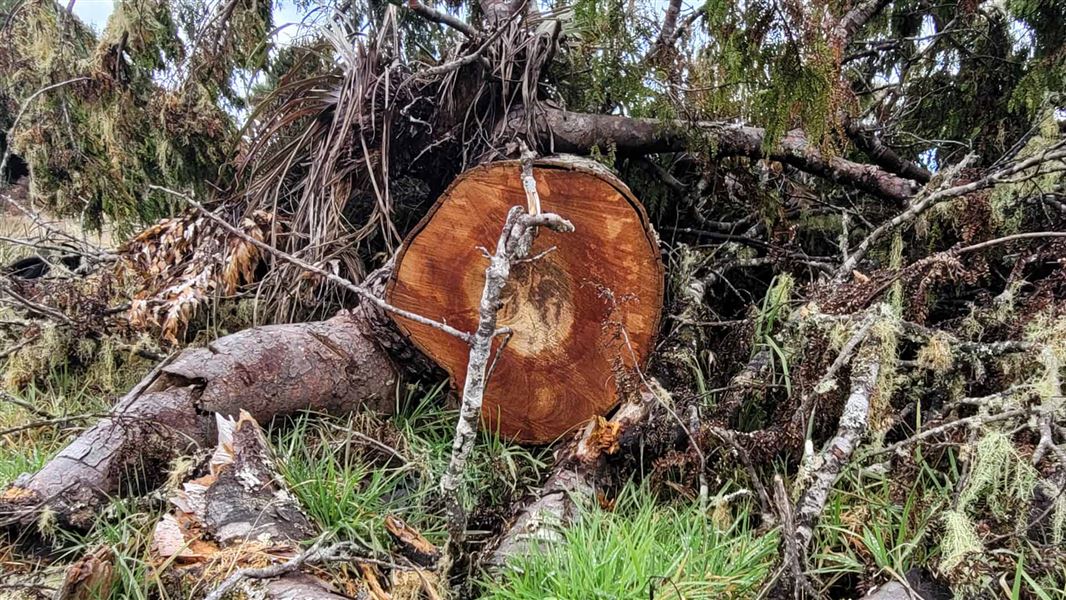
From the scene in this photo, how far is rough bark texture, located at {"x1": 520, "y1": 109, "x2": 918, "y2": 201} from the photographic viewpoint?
2.61 m

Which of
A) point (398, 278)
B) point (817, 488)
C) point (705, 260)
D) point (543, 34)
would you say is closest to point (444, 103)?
point (543, 34)

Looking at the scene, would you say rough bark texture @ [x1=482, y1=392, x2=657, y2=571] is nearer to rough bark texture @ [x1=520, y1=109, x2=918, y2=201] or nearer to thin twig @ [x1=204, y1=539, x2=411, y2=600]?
thin twig @ [x1=204, y1=539, x2=411, y2=600]

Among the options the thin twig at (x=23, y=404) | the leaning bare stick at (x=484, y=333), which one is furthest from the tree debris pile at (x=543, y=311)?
the thin twig at (x=23, y=404)

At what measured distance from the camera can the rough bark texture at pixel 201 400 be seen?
1748mm

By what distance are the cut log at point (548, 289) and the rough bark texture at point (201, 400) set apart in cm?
27

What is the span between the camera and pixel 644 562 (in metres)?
1.53

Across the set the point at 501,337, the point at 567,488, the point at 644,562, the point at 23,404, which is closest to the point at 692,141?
the point at 501,337

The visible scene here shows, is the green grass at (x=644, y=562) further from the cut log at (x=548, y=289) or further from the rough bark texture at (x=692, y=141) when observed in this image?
the rough bark texture at (x=692, y=141)

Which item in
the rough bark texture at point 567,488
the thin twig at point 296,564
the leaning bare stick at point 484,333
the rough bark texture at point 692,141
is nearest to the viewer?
the thin twig at point 296,564

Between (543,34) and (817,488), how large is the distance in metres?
2.34

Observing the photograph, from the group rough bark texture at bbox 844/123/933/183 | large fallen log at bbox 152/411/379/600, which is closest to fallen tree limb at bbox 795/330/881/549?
large fallen log at bbox 152/411/379/600

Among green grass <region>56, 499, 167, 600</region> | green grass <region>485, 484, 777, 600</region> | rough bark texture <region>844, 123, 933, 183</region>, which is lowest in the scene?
green grass <region>56, 499, 167, 600</region>

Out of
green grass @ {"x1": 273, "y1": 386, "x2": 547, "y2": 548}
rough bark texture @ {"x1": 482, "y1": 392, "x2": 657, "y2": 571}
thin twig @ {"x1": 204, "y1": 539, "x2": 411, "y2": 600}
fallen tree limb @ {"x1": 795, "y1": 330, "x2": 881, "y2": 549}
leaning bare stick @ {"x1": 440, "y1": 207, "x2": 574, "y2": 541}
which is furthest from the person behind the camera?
green grass @ {"x1": 273, "y1": 386, "x2": 547, "y2": 548}

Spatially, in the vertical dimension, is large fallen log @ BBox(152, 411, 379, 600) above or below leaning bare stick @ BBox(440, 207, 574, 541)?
below
